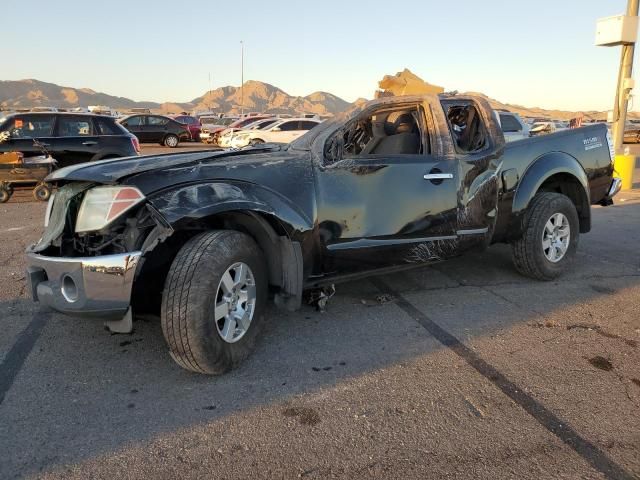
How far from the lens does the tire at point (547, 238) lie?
5.18 meters

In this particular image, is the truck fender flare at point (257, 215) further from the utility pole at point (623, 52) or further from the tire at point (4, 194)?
the utility pole at point (623, 52)

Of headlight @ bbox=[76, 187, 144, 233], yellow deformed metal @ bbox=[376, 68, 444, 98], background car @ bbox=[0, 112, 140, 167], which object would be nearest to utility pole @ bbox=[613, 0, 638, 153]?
yellow deformed metal @ bbox=[376, 68, 444, 98]

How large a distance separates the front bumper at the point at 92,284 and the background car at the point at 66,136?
28.7 feet

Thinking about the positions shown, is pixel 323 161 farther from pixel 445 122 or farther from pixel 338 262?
pixel 445 122

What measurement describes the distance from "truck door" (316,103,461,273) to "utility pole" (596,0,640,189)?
901cm

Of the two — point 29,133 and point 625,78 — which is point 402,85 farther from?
point 29,133

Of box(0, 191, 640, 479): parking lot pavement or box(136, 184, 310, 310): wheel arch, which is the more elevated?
box(136, 184, 310, 310): wheel arch

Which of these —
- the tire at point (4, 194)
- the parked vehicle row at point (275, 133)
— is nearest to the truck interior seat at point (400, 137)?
the tire at point (4, 194)

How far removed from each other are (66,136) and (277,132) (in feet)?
34.6

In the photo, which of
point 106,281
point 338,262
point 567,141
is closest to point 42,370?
point 106,281

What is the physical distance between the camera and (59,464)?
2.50 m

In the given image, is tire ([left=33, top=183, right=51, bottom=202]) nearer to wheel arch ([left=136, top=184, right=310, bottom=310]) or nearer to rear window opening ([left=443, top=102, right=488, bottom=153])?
wheel arch ([left=136, top=184, right=310, bottom=310])

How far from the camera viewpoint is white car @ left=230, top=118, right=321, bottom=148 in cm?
2058

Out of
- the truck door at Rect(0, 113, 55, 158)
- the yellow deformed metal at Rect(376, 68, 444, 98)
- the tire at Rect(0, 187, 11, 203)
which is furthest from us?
the truck door at Rect(0, 113, 55, 158)
